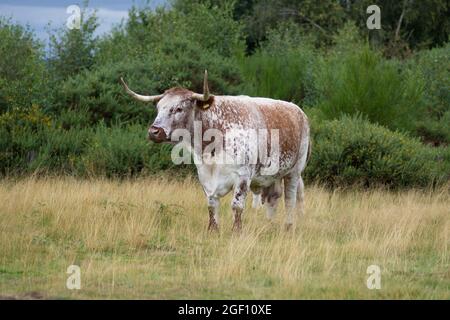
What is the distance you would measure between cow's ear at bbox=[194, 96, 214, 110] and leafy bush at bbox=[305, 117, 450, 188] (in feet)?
18.9

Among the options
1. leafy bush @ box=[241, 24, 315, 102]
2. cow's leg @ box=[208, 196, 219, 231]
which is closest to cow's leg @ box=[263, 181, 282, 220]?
cow's leg @ box=[208, 196, 219, 231]

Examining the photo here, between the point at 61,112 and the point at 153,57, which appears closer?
the point at 61,112

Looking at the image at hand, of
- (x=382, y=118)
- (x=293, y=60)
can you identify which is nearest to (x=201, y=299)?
(x=382, y=118)

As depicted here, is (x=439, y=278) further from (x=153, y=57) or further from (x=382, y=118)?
(x=153, y=57)

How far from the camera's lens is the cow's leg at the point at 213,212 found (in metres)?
12.4

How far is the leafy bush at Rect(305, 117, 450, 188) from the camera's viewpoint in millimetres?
17906

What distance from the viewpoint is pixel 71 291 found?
9273 millimetres

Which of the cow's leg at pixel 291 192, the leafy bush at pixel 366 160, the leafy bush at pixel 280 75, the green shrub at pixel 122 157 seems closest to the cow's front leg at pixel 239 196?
the cow's leg at pixel 291 192

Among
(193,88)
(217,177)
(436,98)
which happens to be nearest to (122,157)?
(193,88)

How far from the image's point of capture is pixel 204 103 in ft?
40.6

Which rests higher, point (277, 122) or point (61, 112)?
point (277, 122)

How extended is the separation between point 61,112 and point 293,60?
9569 millimetres

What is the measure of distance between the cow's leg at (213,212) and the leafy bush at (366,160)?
5.56 m

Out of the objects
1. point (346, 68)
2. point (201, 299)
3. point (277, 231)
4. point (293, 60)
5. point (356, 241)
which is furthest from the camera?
point (293, 60)
